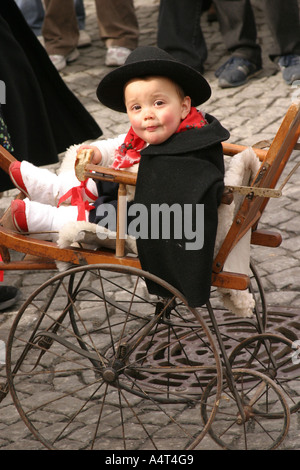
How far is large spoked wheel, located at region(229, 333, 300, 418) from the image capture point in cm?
336

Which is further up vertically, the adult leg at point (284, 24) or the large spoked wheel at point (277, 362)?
the large spoked wheel at point (277, 362)

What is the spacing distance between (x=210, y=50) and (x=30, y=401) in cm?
559

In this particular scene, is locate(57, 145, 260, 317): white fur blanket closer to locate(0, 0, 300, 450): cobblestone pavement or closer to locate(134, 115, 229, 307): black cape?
locate(134, 115, 229, 307): black cape

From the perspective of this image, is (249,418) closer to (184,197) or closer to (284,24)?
(184,197)

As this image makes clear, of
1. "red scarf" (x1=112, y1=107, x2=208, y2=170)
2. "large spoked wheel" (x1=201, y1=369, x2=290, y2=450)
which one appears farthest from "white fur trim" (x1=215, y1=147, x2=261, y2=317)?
"red scarf" (x1=112, y1=107, x2=208, y2=170)

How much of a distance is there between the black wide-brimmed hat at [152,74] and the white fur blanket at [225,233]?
30cm

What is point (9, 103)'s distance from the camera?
4484 mm

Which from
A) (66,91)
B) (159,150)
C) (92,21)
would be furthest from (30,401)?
(92,21)

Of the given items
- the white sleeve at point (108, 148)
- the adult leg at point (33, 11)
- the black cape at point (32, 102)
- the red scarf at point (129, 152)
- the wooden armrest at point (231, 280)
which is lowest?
the adult leg at point (33, 11)

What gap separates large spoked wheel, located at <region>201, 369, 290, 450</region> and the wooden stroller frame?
0.44 meters

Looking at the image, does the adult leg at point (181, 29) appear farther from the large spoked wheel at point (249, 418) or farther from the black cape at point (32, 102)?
the large spoked wheel at point (249, 418)

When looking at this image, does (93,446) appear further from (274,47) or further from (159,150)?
(274,47)

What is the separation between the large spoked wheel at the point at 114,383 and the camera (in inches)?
125

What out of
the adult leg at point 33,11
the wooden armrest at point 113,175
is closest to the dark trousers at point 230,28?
the adult leg at point 33,11
